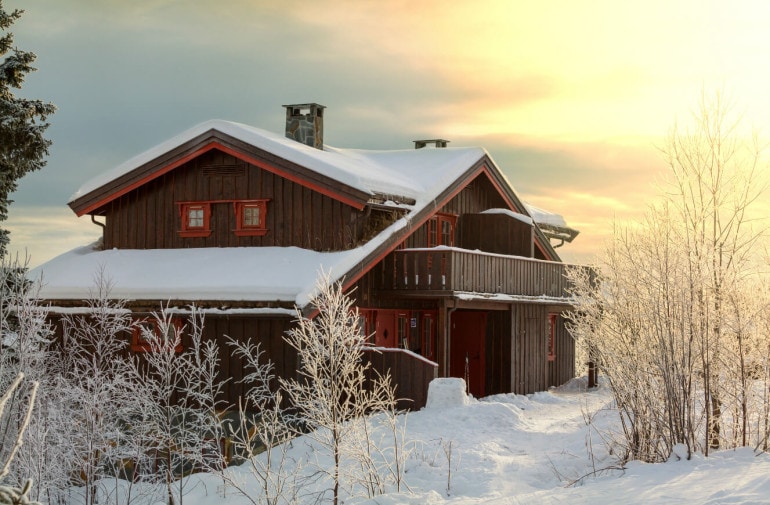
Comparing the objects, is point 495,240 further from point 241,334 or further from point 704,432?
point 704,432

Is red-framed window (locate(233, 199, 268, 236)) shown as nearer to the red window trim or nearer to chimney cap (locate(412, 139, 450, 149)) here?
the red window trim

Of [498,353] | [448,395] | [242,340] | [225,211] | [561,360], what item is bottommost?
[561,360]

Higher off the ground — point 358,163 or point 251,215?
point 358,163

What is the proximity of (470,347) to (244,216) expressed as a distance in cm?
826

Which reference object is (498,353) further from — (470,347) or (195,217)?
(195,217)

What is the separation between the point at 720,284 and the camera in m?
13.3

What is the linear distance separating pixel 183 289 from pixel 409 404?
5824 millimetres

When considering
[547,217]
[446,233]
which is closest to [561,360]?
[547,217]

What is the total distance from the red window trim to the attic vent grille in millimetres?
797

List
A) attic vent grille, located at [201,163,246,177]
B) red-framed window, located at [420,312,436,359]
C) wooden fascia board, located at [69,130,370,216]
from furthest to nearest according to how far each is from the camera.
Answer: red-framed window, located at [420,312,436,359], attic vent grille, located at [201,163,246,177], wooden fascia board, located at [69,130,370,216]

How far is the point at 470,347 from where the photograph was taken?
26000 millimetres

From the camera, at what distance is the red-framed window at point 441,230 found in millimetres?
24562

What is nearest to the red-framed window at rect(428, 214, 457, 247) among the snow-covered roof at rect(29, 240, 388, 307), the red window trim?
the snow-covered roof at rect(29, 240, 388, 307)

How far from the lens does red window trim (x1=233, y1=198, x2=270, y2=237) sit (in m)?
21.8
